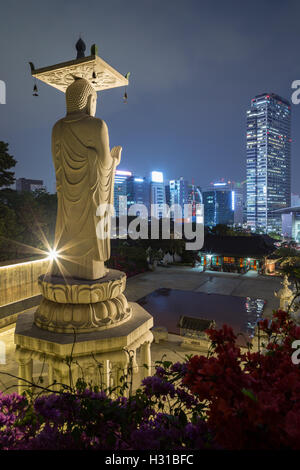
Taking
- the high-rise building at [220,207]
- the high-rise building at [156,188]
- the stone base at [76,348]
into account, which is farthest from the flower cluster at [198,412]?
the high-rise building at [220,207]

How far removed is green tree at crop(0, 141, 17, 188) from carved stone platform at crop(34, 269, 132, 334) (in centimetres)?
1358

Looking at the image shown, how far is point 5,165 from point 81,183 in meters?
13.4

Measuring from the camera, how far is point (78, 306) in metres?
4.70

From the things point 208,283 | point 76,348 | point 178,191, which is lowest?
point 208,283

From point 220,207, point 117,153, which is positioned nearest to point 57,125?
point 117,153

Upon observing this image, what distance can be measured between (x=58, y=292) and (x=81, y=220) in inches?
52.0

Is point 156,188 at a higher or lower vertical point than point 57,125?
higher

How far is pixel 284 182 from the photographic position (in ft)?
425

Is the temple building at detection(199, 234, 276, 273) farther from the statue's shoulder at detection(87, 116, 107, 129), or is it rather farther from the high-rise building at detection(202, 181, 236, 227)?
the high-rise building at detection(202, 181, 236, 227)

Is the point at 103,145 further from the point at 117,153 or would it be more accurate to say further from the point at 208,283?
the point at 208,283

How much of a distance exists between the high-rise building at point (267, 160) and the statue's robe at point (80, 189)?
124 metres

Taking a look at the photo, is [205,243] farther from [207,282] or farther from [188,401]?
[188,401]

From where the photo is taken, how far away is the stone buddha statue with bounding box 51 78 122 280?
4887mm

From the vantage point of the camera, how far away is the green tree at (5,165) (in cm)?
1576
